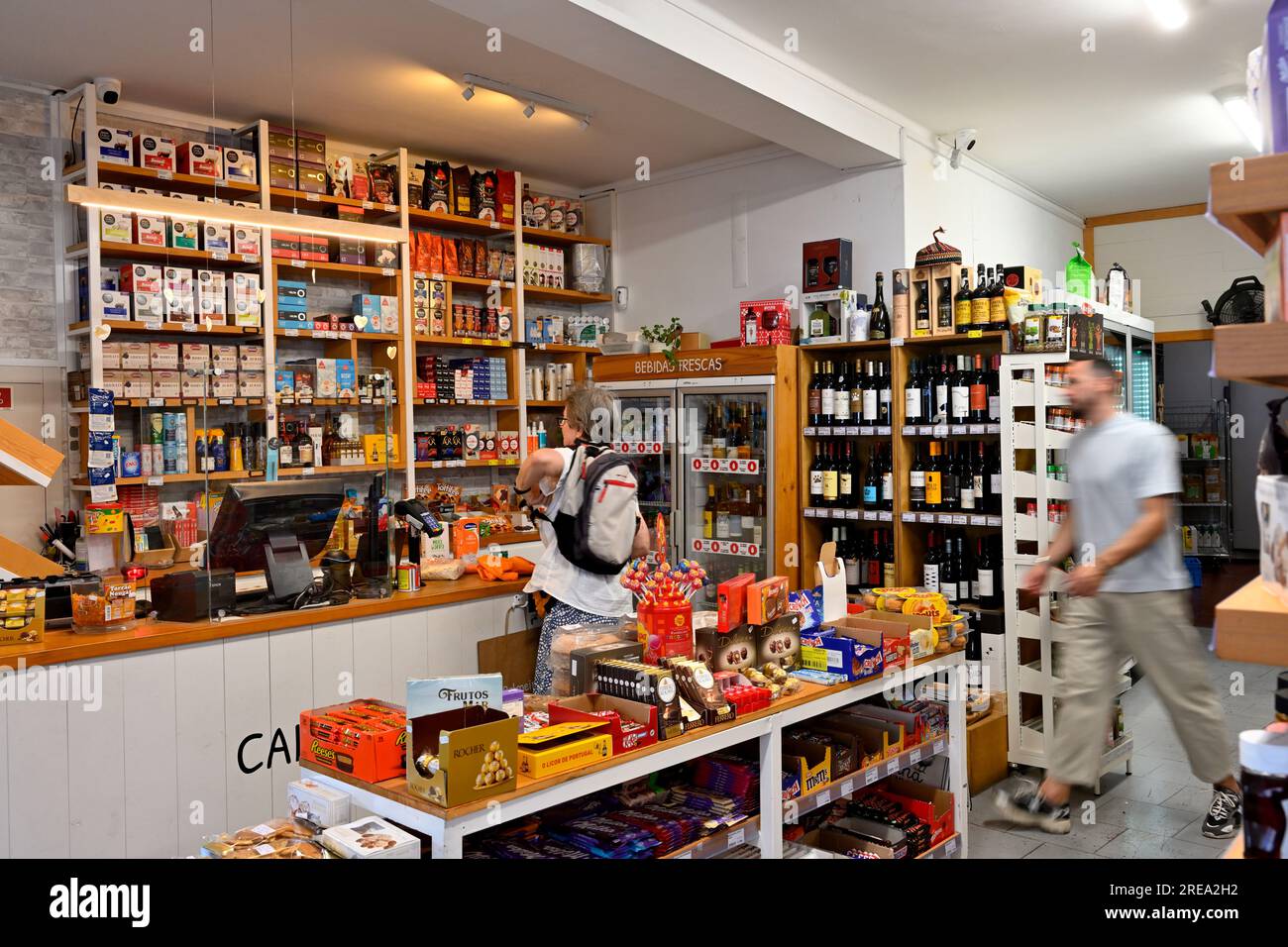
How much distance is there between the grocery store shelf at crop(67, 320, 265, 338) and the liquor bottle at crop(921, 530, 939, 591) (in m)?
4.20

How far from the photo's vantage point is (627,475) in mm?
4398

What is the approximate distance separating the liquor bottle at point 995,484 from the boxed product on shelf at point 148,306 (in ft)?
15.5

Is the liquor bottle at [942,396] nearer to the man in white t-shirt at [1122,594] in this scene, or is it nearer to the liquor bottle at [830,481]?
the liquor bottle at [830,481]

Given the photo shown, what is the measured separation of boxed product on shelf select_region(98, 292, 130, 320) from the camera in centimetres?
548

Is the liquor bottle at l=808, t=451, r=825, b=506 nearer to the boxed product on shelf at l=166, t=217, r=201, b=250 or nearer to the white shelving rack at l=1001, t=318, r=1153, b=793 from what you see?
the white shelving rack at l=1001, t=318, r=1153, b=793

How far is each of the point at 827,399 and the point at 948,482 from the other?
2.99ft

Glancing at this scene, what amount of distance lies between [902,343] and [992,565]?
1.38 meters

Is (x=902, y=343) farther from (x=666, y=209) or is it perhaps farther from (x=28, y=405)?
(x=28, y=405)

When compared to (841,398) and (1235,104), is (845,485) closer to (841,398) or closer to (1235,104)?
(841,398)

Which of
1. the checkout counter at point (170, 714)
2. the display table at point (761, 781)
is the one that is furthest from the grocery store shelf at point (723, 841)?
the checkout counter at point (170, 714)

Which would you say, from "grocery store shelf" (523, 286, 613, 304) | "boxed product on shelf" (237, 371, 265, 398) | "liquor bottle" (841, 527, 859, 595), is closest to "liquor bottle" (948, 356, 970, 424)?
"liquor bottle" (841, 527, 859, 595)

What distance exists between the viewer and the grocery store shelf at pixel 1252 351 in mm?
1300
